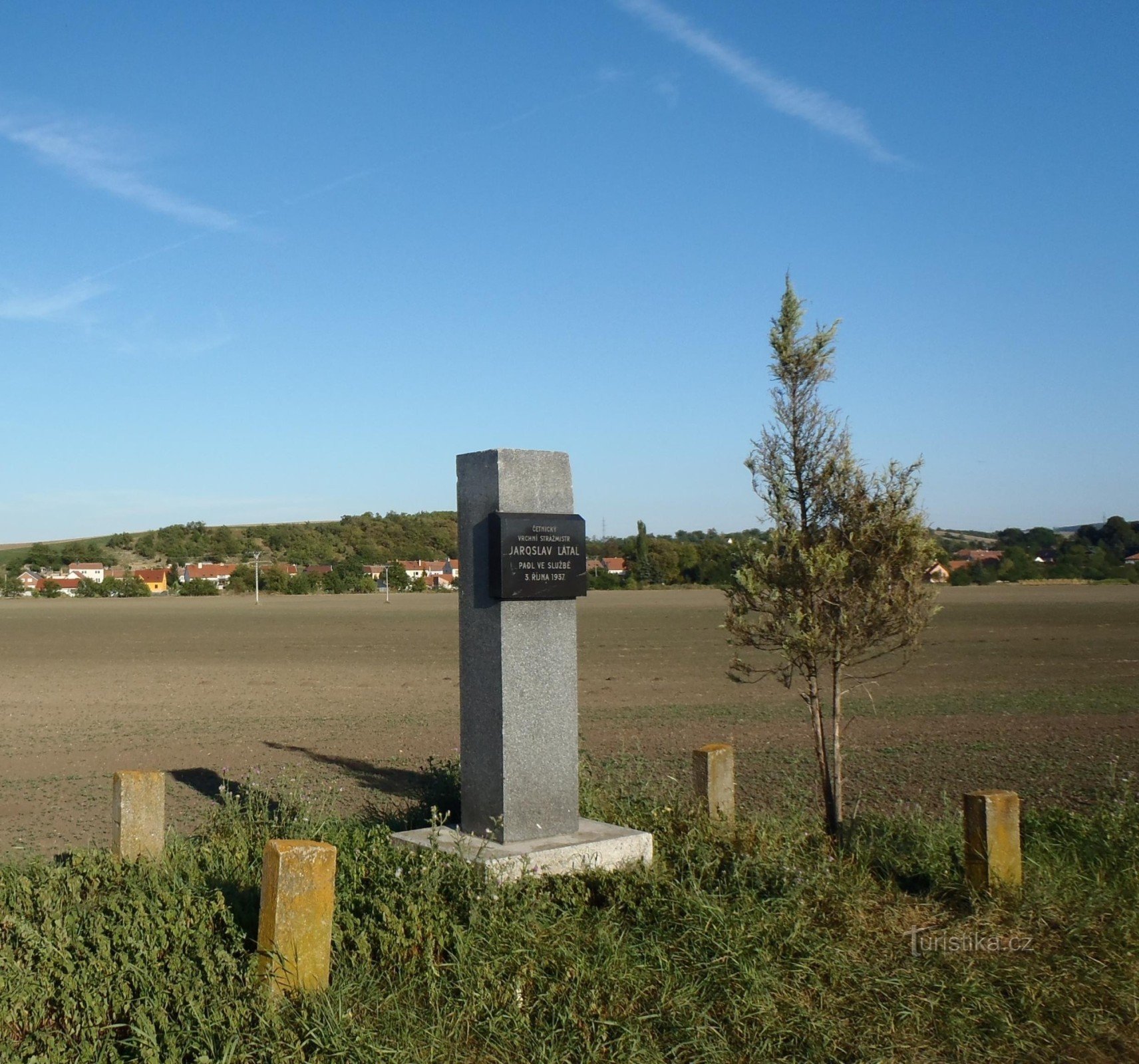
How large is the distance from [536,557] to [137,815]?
2717mm

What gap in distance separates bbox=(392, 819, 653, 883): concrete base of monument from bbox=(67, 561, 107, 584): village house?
403 feet

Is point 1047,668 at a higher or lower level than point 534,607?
lower

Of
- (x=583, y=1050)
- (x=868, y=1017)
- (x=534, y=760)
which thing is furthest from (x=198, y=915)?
(x=868, y=1017)

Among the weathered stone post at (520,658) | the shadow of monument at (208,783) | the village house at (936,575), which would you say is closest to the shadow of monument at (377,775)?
the shadow of monument at (208,783)

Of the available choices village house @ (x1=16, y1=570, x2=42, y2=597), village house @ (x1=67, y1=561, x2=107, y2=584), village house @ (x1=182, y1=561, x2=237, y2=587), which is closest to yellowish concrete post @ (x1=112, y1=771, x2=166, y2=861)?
village house @ (x1=16, y1=570, x2=42, y2=597)

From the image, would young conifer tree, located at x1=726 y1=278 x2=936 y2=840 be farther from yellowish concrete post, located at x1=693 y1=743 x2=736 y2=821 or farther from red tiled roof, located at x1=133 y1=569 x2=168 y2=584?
red tiled roof, located at x1=133 y1=569 x2=168 y2=584

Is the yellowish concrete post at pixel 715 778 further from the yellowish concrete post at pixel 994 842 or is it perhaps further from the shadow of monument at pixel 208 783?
the shadow of monument at pixel 208 783

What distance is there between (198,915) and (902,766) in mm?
8546

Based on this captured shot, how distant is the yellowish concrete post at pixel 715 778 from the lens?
7043mm

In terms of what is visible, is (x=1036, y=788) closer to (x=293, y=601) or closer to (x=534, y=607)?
(x=534, y=607)

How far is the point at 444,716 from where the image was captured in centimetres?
1738

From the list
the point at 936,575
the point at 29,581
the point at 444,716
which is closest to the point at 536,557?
the point at 936,575

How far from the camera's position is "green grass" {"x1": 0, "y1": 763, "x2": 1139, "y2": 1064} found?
428 centimetres

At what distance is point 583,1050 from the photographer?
4262 millimetres
